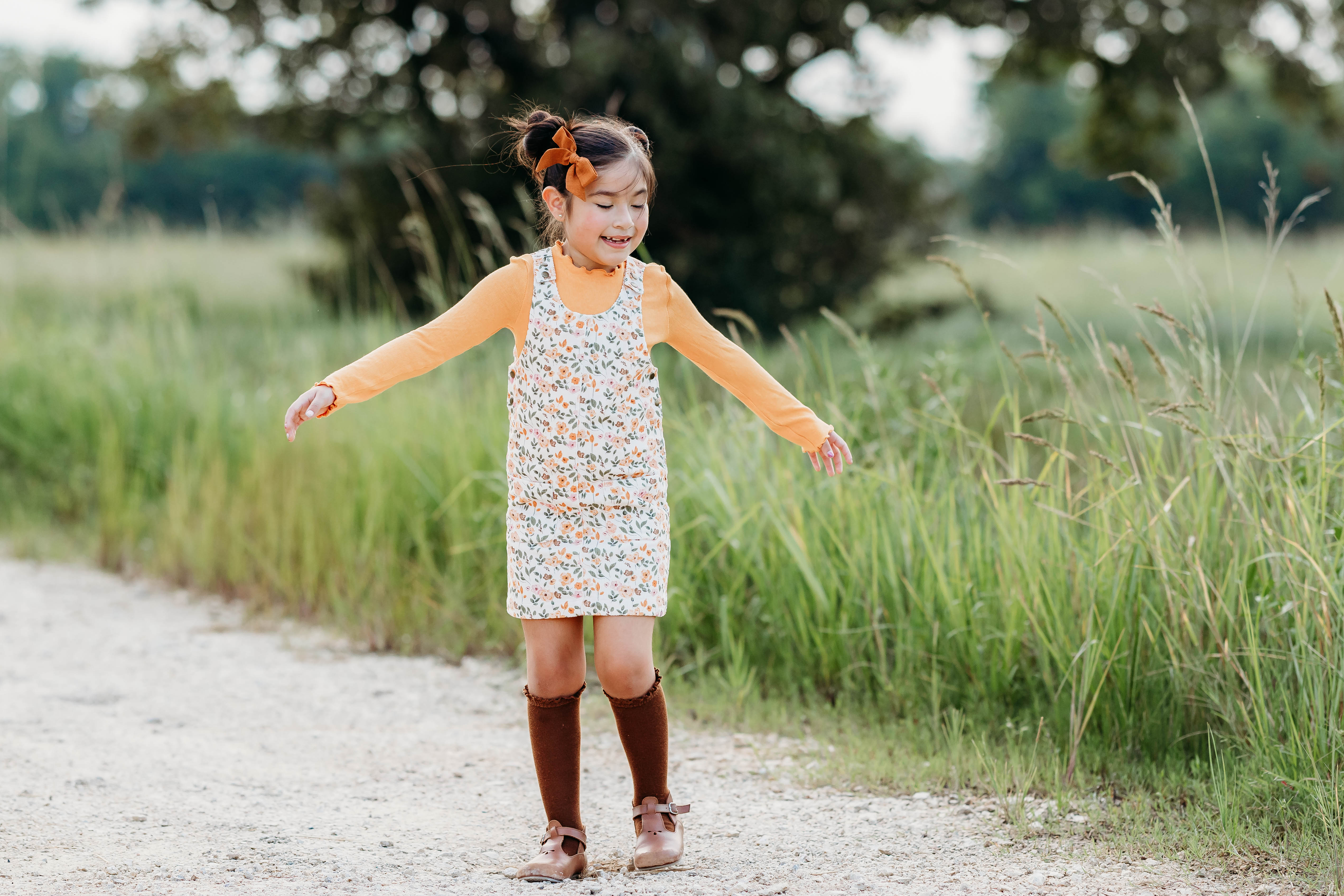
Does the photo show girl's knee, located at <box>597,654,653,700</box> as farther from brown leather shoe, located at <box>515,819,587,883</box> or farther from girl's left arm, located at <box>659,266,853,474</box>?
girl's left arm, located at <box>659,266,853,474</box>

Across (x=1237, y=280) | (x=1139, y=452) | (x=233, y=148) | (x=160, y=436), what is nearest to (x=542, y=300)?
(x=1139, y=452)

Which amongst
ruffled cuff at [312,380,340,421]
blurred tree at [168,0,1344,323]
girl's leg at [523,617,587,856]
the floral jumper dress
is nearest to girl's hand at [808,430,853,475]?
the floral jumper dress

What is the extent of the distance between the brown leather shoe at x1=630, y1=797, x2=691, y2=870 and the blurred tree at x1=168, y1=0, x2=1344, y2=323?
7552mm

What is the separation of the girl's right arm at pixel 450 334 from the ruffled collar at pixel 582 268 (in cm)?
6

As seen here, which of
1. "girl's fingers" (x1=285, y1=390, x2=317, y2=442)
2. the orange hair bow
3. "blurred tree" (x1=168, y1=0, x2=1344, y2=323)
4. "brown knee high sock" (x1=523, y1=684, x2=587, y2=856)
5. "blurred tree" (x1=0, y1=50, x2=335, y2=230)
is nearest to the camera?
"girl's fingers" (x1=285, y1=390, x2=317, y2=442)

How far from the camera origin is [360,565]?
201 inches

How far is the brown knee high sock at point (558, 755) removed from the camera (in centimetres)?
273

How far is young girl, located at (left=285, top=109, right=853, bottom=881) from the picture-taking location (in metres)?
2.65

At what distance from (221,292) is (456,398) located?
9917 mm

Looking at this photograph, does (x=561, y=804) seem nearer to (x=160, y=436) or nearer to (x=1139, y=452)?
(x=1139, y=452)

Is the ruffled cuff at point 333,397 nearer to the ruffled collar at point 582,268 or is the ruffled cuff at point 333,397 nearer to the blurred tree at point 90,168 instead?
the ruffled collar at point 582,268

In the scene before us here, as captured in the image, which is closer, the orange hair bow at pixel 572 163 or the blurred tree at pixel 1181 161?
the orange hair bow at pixel 572 163

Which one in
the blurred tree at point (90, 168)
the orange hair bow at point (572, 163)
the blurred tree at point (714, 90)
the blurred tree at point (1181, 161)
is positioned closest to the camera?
the orange hair bow at point (572, 163)

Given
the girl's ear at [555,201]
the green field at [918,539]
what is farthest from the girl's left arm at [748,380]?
the green field at [918,539]
